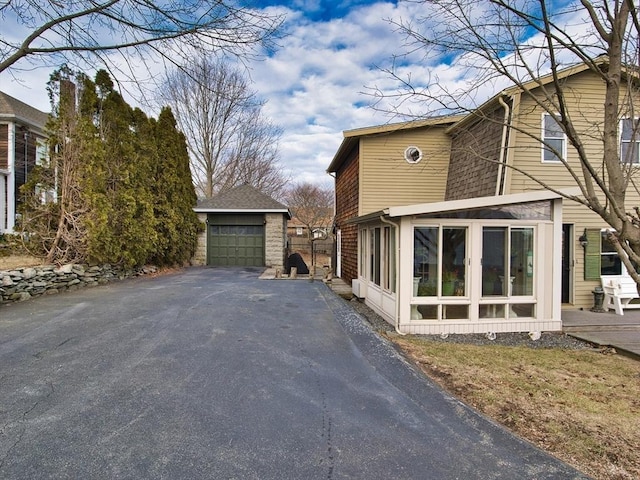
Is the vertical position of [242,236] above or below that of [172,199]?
below

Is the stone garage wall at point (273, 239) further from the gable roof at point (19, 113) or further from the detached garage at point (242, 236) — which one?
the gable roof at point (19, 113)

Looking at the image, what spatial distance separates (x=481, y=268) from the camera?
6.39m

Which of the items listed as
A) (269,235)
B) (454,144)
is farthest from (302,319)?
(269,235)

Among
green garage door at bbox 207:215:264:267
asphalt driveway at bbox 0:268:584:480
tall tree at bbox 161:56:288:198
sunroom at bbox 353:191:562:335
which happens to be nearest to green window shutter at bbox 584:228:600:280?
sunroom at bbox 353:191:562:335

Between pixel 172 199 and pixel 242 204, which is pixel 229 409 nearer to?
pixel 172 199

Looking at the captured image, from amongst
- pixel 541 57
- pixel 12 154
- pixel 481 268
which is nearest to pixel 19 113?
pixel 12 154

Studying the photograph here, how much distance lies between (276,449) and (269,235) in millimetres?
14229

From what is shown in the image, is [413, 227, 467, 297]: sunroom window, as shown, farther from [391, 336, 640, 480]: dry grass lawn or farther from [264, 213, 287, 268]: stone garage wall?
[264, 213, 287, 268]: stone garage wall

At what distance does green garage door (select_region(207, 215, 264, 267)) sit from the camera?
1669 cm

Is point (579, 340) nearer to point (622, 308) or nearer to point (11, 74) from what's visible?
point (622, 308)

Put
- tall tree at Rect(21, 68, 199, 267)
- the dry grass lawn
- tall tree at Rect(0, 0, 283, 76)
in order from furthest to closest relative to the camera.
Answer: tall tree at Rect(21, 68, 199, 267) < tall tree at Rect(0, 0, 283, 76) < the dry grass lawn

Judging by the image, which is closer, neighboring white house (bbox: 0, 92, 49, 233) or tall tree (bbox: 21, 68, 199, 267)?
tall tree (bbox: 21, 68, 199, 267)

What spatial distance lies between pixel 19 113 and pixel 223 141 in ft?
36.1

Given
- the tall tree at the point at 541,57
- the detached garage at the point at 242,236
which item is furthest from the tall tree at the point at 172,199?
the tall tree at the point at 541,57
